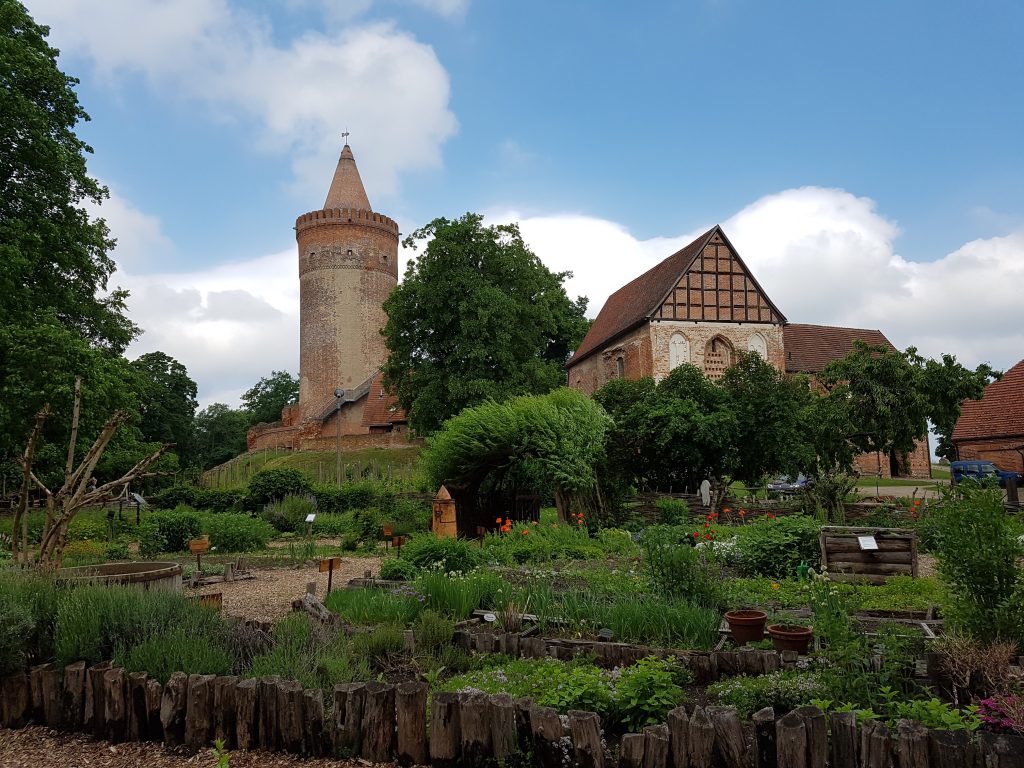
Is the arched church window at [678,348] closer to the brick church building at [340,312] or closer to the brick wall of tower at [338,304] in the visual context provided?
Result: the brick church building at [340,312]

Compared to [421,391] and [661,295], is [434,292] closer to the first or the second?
[421,391]

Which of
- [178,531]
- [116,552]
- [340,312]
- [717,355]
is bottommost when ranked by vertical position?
[116,552]

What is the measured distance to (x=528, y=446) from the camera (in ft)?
46.1

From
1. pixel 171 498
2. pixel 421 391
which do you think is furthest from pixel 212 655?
pixel 421 391

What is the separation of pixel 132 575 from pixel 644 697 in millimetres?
4791

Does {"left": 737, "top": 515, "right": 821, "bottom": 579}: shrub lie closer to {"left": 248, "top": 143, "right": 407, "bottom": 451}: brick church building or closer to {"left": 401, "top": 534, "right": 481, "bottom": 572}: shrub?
{"left": 401, "top": 534, "right": 481, "bottom": 572}: shrub

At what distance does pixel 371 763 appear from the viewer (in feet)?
12.1

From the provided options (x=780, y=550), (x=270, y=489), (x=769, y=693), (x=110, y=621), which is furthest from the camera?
(x=270, y=489)

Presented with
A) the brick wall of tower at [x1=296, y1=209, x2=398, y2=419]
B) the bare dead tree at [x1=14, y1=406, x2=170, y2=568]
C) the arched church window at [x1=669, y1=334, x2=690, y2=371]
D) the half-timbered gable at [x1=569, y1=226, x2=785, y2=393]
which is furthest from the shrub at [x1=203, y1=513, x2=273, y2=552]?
the brick wall of tower at [x1=296, y1=209, x2=398, y2=419]

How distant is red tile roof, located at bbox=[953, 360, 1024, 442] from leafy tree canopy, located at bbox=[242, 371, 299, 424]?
5285 cm

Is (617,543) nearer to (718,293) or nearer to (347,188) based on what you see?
(718,293)

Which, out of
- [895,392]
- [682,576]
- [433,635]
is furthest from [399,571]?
[895,392]

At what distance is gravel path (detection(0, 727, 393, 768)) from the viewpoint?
12.3ft

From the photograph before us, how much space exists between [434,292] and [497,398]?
4888 mm
